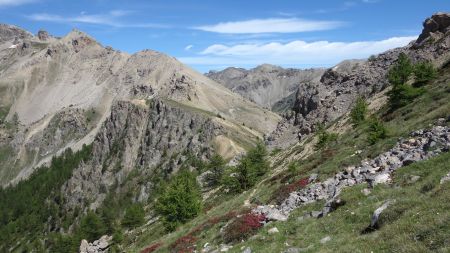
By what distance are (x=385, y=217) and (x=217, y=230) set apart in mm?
21229

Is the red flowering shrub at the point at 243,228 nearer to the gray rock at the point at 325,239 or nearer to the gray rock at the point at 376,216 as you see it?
the gray rock at the point at 325,239

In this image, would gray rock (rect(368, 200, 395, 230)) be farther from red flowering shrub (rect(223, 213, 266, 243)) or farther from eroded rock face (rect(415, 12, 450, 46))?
eroded rock face (rect(415, 12, 450, 46))

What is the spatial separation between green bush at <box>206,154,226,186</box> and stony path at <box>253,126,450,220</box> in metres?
87.2

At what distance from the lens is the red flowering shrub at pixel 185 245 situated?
122 feet

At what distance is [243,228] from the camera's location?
3216 cm

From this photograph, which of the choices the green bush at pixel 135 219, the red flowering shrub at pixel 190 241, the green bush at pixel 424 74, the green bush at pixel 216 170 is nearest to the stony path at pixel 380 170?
the red flowering shrub at pixel 190 241

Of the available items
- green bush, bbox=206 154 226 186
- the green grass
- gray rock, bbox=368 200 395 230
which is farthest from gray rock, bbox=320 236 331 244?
green bush, bbox=206 154 226 186

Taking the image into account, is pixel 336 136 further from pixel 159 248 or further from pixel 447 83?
pixel 159 248

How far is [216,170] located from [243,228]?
96863 millimetres

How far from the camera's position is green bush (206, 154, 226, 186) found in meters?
125

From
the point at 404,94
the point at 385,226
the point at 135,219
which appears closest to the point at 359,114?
the point at 404,94

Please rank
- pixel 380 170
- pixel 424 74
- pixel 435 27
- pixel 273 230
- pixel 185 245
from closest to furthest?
1. pixel 273 230
2. pixel 380 170
3. pixel 185 245
4. pixel 424 74
5. pixel 435 27

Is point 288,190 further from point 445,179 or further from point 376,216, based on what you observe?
point 376,216

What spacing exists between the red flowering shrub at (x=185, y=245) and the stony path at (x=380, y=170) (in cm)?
717
